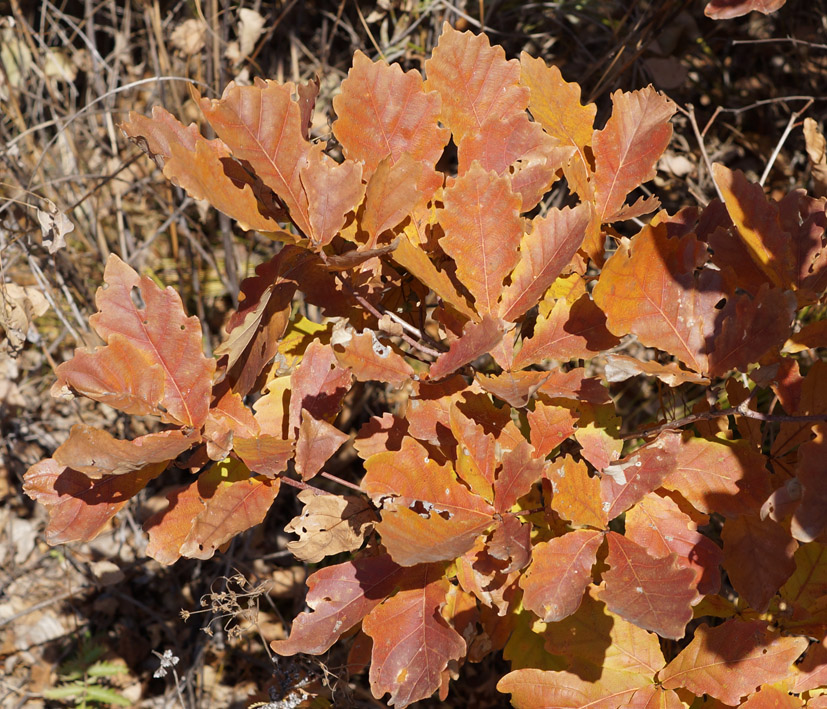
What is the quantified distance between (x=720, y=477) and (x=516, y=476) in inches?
11.2

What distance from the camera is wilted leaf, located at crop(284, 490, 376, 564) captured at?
1.06 m

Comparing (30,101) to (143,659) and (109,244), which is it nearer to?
(109,244)

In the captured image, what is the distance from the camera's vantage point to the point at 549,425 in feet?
3.34

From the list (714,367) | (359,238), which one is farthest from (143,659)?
(714,367)

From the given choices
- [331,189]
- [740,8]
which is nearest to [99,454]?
[331,189]

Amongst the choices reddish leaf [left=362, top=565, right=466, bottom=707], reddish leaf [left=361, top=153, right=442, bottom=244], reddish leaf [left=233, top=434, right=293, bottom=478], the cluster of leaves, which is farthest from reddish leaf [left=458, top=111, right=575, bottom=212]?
reddish leaf [left=362, top=565, right=466, bottom=707]

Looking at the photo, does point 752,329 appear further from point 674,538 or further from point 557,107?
point 557,107

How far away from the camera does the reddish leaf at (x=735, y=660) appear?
3.26 ft

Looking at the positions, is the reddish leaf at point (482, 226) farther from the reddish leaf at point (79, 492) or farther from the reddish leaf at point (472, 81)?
→ the reddish leaf at point (79, 492)

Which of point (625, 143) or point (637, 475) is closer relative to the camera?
point (637, 475)

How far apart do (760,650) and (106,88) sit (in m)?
2.28

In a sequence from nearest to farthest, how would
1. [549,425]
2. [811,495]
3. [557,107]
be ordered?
[811,495] < [549,425] < [557,107]

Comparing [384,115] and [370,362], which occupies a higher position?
[384,115]

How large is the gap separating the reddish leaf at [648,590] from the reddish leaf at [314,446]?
386 millimetres
